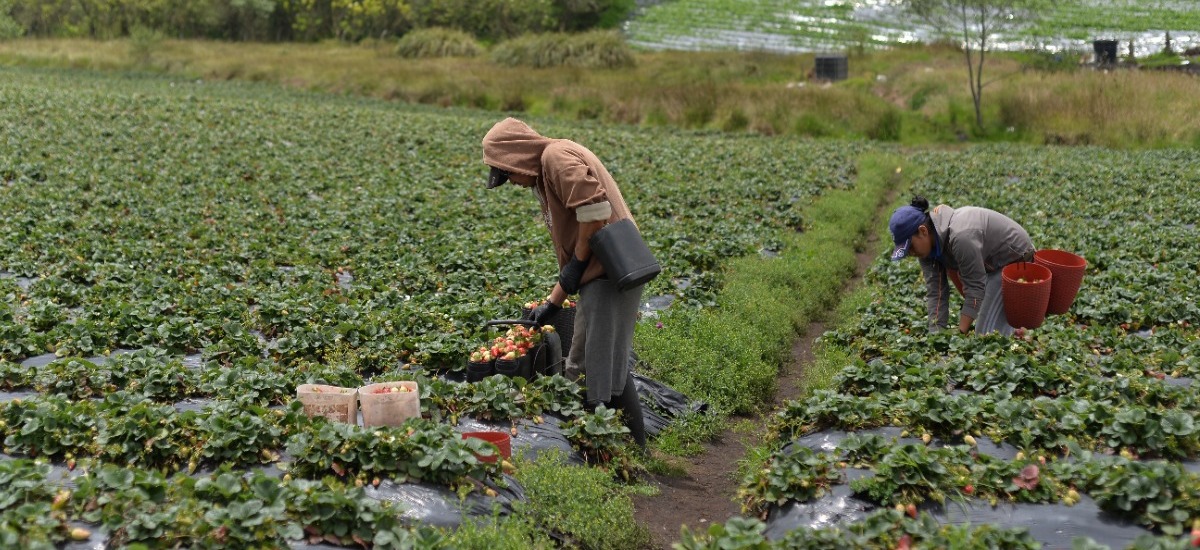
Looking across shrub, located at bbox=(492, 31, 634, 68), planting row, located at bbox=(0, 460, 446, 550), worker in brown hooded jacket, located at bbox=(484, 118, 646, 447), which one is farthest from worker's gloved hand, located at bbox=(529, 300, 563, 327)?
shrub, located at bbox=(492, 31, 634, 68)

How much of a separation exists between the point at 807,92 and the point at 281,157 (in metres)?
16.1

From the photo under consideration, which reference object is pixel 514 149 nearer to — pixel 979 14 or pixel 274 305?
pixel 274 305

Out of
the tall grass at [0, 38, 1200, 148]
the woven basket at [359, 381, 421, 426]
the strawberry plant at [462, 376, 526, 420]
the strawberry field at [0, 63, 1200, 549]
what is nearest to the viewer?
the strawberry field at [0, 63, 1200, 549]

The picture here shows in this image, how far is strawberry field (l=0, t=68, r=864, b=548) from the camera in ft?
15.9

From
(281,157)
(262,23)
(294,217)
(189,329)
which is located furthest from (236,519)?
(262,23)

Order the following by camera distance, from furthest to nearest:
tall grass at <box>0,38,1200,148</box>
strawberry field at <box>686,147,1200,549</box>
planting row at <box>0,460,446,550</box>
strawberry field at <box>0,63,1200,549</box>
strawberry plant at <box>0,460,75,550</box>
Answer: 1. tall grass at <box>0,38,1200,148</box>
2. strawberry field at <box>0,63,1200,549</box>
3. strawberry field at <box>686,147,1200,549</box>
4. planting row at <box>0,460,446,550</box>
5. strawberry plant at <box>0,460,75,550</box>

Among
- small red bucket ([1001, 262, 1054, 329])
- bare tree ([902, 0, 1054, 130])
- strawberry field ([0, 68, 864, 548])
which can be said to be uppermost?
bare tree ([902, 0, 1054, 130])

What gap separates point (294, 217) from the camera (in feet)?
44.5

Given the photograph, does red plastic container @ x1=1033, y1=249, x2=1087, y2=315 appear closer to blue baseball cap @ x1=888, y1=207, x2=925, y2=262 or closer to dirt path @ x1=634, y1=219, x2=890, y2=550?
blue baseball cap @ x1=888, y1=207, x2=925, y2=262

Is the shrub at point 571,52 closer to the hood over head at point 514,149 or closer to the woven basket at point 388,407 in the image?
the hood over head at point 514,149

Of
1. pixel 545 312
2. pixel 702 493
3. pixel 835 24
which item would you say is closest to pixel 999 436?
pixel 702 493

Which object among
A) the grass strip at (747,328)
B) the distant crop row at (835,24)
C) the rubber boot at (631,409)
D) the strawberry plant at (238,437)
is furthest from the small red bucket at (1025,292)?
the distant crop row at (835,24)

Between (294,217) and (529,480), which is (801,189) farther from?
(529,480)

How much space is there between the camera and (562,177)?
599 centimetres
